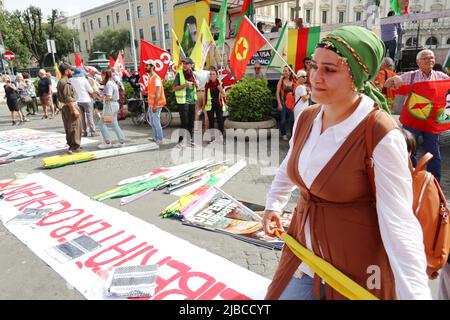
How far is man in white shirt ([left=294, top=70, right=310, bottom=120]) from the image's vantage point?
7.48 meters

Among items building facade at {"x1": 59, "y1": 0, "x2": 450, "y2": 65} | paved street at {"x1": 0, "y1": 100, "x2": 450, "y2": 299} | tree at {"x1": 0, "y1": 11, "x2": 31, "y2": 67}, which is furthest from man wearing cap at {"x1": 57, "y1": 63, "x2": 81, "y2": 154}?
building facade at {"x1": 59, "y1": 0, "x2": 450, "y2": 65}

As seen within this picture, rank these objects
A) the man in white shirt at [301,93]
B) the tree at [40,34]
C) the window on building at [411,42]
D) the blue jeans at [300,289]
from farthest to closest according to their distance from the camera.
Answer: the tree at [40,34] < the window on building at [411,42] < the man in white shirt at [301,93] < the blue jeans at [300,289]

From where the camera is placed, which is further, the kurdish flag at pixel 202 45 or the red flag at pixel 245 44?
the kurdish flag at pixel 202 45

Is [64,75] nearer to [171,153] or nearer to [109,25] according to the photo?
[171,153]

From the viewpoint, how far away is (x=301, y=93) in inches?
296

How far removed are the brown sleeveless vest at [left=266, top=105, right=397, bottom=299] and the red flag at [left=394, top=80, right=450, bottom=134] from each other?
13.1 ft

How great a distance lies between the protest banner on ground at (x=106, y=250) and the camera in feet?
9.58

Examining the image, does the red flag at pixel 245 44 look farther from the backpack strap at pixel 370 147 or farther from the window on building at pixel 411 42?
the window on building at pixel 411 42

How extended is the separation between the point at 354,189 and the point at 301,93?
6475mm

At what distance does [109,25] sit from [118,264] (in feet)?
262

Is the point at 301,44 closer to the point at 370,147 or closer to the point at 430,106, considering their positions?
the point at 430,106

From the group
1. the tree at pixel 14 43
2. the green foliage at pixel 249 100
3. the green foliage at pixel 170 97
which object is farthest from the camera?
the tree at pixel 14 43

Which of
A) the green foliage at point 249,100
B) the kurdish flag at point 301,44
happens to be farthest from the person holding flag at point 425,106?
the green foliage at point 249,100

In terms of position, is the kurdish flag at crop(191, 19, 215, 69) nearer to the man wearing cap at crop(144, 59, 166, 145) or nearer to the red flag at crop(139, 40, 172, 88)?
the red flag at crop(139, 40, 172, 88)
